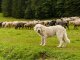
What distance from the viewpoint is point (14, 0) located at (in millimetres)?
83562

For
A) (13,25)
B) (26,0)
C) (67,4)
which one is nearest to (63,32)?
(13,25)

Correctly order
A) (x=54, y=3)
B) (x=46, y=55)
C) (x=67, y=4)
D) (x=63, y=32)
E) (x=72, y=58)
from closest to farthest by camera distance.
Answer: (x=72, y=58)
(x=46, y=55)
(x=63, y=32)
(x=67, y=4)
(x=54, y=3)

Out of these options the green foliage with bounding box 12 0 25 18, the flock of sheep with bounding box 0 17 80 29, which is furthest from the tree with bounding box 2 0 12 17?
the flock of sheep with bounding box 0 17 80 29

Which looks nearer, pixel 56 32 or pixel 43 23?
pixel 56 32

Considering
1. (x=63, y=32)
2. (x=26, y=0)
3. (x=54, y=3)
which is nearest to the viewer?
(x=63, y=32)

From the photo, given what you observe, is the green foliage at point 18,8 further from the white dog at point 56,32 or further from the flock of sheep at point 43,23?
the white dog at point 56,32

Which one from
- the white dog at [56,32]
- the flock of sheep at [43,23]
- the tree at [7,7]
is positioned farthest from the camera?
the tree at [7,7]

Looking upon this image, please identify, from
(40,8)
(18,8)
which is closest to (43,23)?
(40,8)

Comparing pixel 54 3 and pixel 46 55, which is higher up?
pixel 54 3

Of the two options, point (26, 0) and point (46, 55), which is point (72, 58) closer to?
point (46, 55)

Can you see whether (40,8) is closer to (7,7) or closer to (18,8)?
(18,8)

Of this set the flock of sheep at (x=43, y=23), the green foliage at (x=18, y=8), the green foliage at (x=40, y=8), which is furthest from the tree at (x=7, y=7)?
the flock of sheep at (x=43, y=23)

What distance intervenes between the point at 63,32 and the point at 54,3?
2064 inches

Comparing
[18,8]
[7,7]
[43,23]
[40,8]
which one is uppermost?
[7,7]
